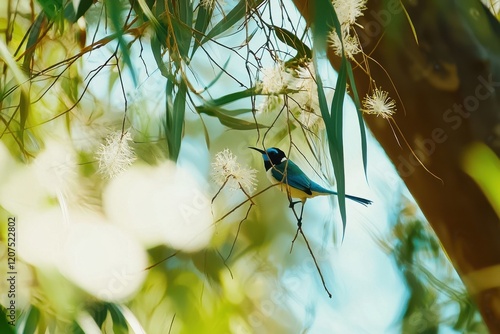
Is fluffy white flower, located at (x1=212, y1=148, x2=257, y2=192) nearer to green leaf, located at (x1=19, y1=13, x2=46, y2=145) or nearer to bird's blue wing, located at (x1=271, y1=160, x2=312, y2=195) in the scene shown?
bird's blue wing, located at (x1=271, y1=160, x2=312, y2=195)

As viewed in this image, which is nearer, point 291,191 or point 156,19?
point 156,19

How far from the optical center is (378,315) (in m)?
0.86

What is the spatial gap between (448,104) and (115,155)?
0.46m

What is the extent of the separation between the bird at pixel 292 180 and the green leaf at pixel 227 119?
0.04 m

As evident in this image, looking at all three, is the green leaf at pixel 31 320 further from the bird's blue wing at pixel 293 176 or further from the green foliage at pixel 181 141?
the bird's blue wing at pixel 293 176

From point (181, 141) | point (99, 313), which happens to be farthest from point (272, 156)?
point (99, 313)

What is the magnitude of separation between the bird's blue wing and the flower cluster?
0.68 feet

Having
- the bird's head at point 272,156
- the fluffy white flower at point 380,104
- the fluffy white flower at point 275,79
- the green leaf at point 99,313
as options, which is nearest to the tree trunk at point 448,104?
the fluffy white flower at point 380,104

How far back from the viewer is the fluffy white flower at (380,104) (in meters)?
0.65

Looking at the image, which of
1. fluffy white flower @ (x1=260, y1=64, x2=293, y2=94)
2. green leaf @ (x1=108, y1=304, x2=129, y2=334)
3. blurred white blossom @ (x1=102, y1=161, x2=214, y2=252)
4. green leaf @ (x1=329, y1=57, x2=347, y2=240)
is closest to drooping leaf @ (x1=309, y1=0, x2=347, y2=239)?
green leaf @ (x1=329, y1=57, x2=347, y2=240)

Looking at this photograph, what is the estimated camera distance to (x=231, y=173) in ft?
2.76

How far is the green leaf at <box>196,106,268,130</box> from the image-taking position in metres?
0.87

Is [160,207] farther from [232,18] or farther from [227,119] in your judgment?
[232,18]

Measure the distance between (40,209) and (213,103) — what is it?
296 mm
